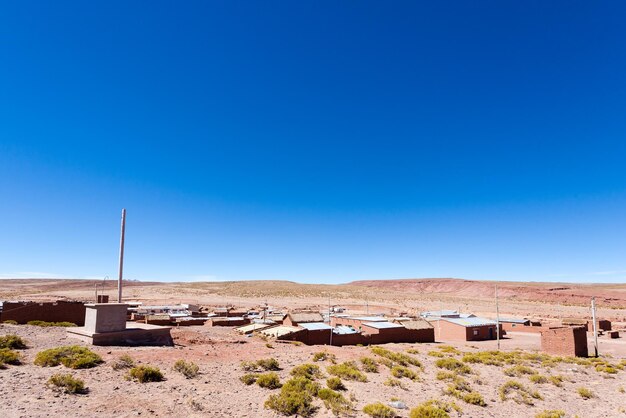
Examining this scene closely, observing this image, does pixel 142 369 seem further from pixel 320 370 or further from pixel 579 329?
pixel 579 329

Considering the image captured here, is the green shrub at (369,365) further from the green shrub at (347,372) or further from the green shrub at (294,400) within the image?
the green shrub at (294,400)

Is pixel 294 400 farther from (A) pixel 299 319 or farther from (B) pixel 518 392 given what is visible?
(A) pixel 299 319

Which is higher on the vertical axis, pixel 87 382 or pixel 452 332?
pixel 87 382

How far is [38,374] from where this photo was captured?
14375 mm

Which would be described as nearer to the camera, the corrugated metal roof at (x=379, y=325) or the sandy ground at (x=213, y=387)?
the sandy ground at (x=213, y=387)

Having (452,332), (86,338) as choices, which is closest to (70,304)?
(86,338)

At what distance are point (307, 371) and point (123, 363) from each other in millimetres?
7756

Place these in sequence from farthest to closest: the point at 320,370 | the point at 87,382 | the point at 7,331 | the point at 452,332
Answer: the point at 452,332
the point at 7,331
the point at 320,370
the point at 87,382

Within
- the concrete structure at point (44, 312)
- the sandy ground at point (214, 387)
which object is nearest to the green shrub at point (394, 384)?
the sandy ground at point (214, 387)

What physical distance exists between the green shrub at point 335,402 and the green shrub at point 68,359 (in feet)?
→ 28.8

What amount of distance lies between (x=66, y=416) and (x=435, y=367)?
19095mm

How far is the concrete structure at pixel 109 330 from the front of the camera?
2033 cm

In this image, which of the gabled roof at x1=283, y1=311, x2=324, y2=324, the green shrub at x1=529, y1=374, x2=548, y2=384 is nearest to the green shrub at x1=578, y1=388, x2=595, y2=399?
the green shrub at x1=529, y1=374, x2=548, y2=384

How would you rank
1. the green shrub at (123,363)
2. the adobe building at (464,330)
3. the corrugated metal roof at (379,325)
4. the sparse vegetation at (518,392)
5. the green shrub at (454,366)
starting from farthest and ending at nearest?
the adobe building at (464,330) < the corrugated metal roof at (379,325) < the green shrub at (454,366) < the sparse vegetation at (518,392) < the green shrub at (123,363)
